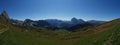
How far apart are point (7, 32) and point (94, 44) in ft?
121

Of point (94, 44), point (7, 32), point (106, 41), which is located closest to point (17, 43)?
point (7, 32)

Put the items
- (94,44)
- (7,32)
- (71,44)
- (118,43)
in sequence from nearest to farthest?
(118,43), (94,44), (71,44), (7,32)

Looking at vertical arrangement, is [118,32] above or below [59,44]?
above

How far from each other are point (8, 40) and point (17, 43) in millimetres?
3200

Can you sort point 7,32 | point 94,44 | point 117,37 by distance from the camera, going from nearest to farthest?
1. point 117,37
2. point 94,44
3. point 7,32

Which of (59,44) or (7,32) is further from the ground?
(7,32)

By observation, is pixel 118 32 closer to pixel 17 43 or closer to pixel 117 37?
pixel 117 37

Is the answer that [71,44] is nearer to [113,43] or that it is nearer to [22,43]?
[22,43]

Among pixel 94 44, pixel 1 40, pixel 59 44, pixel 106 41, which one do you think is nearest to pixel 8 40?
pixel 1 40

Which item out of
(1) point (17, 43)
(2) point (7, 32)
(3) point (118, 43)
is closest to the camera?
(3) point (118, 43)

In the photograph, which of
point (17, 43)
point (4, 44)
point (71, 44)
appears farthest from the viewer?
point (71, 44)

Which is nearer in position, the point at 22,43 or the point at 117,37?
the point at 117,37

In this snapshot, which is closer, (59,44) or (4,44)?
(4,44)

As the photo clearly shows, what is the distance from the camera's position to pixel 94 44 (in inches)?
1949
